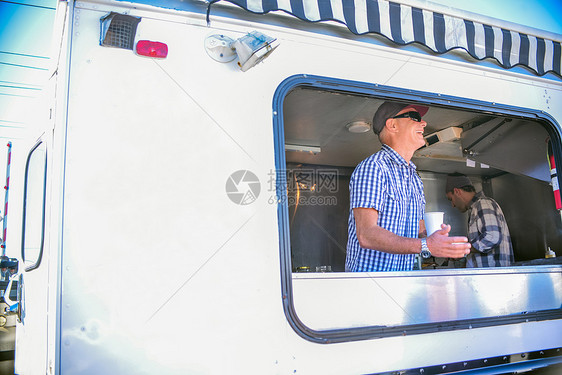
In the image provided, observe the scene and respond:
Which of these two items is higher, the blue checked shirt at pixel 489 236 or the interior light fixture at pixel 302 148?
the interior light fixture at pixel 302 148

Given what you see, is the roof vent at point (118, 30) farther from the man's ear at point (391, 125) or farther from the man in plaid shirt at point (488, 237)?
the man in plaid shirt at point (488, 237)

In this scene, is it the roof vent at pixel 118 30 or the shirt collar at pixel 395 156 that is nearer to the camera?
the roof vent at pixel 118 30

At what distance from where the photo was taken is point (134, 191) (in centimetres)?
159

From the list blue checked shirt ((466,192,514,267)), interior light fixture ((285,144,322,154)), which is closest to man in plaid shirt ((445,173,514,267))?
blue checked shirt ((466,192,514,267))

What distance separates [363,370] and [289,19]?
156 cm

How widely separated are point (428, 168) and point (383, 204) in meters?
3.01

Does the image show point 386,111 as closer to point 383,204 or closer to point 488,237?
point 383,204

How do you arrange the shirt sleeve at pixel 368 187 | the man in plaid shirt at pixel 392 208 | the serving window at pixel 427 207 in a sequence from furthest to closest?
the shirt sleeve at pixel 368 187, the man in plaid shirt at pixel 392 208, the serving window at pixel 427 207

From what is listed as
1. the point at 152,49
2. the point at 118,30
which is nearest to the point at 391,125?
the point at 152,49

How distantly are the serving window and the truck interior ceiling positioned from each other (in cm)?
1

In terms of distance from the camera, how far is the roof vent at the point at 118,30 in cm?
161

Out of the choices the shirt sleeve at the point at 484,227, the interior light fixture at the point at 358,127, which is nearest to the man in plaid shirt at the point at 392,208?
the interior light fixture at the point at 358,127

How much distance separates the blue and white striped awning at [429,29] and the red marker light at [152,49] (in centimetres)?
28

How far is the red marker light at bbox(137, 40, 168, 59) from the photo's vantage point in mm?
1684
